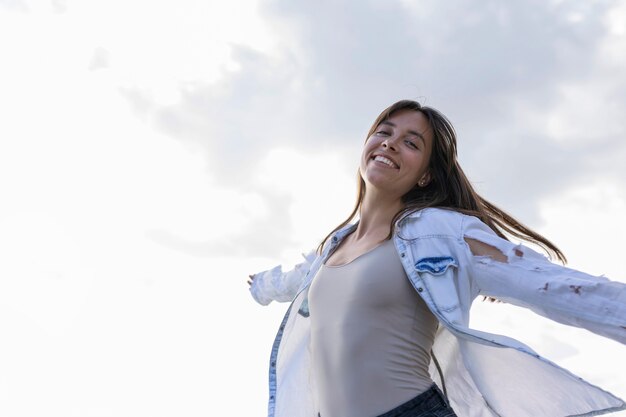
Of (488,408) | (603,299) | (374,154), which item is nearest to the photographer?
(603,299)

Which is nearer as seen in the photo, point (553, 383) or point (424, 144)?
point (553, 383)

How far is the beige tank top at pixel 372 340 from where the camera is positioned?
3562 mm

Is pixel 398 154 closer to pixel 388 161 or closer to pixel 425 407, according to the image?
pixel 388 161

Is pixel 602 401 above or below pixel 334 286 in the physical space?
below

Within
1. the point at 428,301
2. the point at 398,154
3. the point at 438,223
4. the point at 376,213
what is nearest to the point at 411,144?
the point at 398,154

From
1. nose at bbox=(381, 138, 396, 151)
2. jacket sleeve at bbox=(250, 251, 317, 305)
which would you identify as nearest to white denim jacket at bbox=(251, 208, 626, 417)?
nose at bbox=(381, 138, 396, 151)

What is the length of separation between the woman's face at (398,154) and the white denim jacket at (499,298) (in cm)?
37

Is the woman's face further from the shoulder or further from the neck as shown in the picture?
the shoulder

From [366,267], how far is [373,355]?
49 centimetres

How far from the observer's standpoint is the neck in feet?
14.2

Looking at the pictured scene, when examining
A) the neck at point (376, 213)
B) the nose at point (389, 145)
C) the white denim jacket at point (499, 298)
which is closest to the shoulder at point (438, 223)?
the white denim jacket at point (499, 298)

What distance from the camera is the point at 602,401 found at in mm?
3477

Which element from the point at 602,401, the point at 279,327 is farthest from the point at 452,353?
the point at 279,327

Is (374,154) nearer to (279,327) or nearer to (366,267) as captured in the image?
(366,267)
